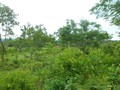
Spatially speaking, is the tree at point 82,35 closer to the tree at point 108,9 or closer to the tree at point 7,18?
the tree at point 7,18

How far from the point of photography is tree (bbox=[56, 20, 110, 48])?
41.4 m

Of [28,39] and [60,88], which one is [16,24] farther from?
[60,88]

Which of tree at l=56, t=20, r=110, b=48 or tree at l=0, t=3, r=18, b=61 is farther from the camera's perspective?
tree at l=56, t=20, r=110, b=48

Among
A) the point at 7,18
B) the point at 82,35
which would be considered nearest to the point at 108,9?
the point at 7,18

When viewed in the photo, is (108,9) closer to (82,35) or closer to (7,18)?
(7,18)

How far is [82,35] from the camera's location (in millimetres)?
42031

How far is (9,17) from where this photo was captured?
2841cm

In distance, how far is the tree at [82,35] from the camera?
41.4 m

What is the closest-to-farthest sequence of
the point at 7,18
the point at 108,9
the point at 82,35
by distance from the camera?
the point at 108,9
the point at 7,18
the point at 82,35

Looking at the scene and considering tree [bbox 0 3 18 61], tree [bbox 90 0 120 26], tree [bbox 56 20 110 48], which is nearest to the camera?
tree [bbox 90 0 120 26]

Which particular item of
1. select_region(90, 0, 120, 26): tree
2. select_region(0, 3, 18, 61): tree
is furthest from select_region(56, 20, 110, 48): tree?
select_region(90, 0, 120, 26): tree

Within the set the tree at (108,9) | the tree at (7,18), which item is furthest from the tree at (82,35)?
the tree at (108,9)

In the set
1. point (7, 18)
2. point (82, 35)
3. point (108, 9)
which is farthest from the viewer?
point (82, 35)

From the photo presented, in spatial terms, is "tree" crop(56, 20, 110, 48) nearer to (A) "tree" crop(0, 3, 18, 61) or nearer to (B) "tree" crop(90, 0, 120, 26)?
(A) "tree" crop(0, 3, 18, 61)
